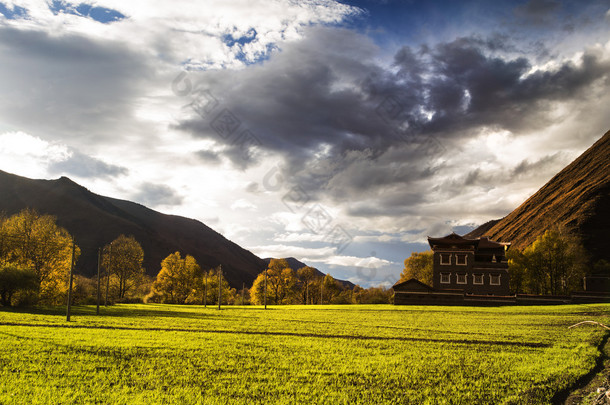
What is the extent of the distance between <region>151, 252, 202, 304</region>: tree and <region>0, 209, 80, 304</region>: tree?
130 feet

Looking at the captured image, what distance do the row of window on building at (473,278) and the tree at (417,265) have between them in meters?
29.7

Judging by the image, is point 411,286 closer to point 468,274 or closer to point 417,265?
point 468,274

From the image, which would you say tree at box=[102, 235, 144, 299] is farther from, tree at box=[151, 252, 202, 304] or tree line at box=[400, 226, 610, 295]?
tree line at box=[400, 226, 610, 295]

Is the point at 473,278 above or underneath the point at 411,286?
above

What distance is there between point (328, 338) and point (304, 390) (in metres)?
12.5

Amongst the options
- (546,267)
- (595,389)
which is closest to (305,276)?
(546,267)

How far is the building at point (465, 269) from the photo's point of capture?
3014 inches

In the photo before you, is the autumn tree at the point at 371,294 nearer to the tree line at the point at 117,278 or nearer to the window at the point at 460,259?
the tree line at the point at 117,278

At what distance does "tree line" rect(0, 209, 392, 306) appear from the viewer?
171 feet

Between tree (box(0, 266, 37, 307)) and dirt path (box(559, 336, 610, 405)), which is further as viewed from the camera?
tree (box(0, 266, 37, 307))

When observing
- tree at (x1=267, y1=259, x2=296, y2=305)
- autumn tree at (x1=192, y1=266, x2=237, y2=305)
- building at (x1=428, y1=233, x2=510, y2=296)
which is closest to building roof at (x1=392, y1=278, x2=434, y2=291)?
building at (x1=428, y1=233, x2=510, y2=296)

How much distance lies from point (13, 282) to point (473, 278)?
75090mm

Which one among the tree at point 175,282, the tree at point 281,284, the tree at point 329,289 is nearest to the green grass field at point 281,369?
the tree at point 175,282

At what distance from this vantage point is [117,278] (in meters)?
92.4
